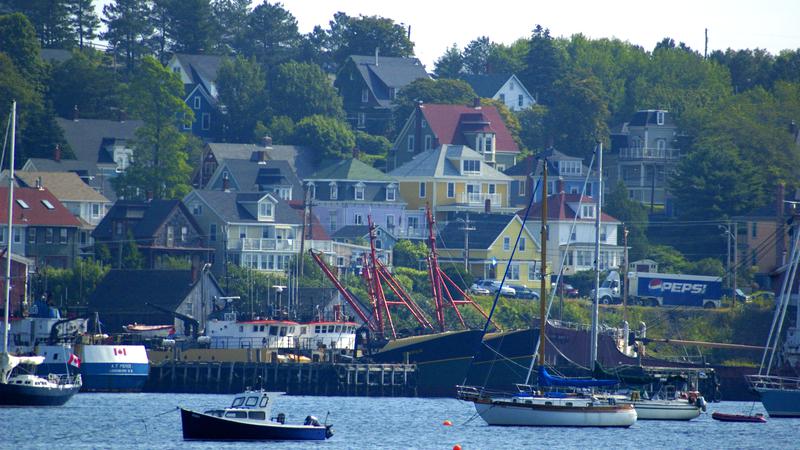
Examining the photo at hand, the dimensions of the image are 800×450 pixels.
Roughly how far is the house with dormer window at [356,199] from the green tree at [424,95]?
21.0 meters

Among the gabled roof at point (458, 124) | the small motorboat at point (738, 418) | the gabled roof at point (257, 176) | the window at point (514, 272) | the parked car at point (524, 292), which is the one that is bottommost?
the small motorboat at point (738, 418)

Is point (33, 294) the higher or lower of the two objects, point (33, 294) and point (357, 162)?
the lower

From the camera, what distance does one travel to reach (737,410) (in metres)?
103

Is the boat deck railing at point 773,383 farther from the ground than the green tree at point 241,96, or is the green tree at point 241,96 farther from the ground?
the green tree at point 241,96

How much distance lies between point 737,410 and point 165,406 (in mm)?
30209

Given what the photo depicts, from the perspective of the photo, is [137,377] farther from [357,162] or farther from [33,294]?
[357,162]

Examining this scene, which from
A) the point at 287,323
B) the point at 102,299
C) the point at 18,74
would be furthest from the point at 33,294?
the point at 18,74

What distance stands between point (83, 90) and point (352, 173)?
110 ft

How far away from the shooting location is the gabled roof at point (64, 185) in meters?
153

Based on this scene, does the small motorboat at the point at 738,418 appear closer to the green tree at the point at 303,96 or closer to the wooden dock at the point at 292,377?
the wooden dock at the point at 292,377

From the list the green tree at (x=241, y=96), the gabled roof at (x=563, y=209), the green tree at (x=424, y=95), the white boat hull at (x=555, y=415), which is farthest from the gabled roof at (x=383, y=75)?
the white boat hull at (x=555, y=415)

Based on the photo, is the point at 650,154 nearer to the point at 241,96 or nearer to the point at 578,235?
the point at 578,235

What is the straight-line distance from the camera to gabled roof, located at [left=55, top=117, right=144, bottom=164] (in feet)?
561

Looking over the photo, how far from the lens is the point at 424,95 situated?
7269 inches
